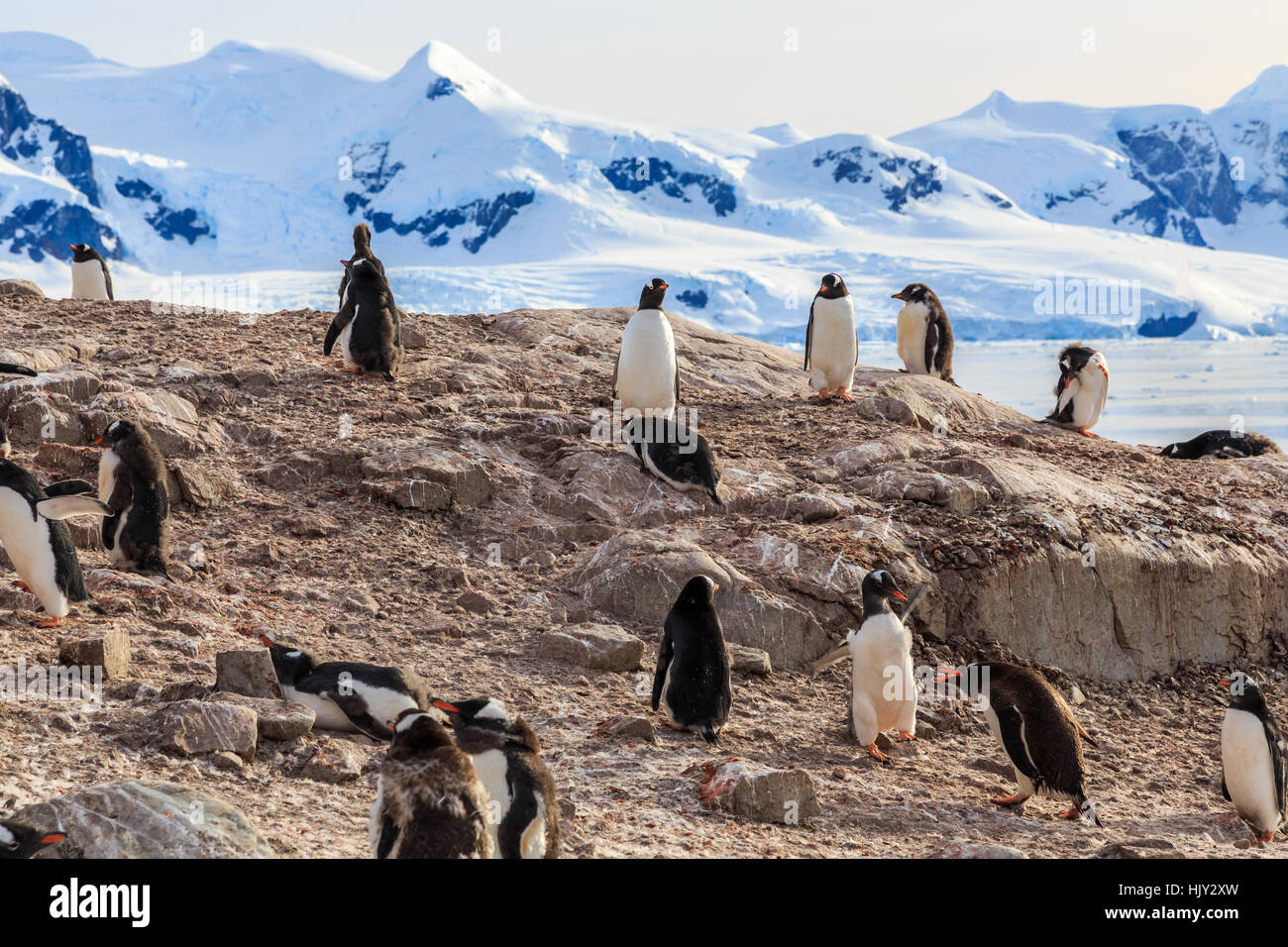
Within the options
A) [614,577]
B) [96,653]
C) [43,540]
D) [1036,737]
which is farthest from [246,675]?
[1036,737]

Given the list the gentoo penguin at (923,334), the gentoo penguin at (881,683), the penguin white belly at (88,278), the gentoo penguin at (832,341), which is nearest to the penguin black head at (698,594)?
the gentoo penguin at (881,683)

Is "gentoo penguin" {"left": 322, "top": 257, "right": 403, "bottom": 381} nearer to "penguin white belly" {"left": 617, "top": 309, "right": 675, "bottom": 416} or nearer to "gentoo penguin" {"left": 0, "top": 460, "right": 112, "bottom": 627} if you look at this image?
"penguin white belly" {"left": 617, "top": 309, "right": 675, "bottom": 416}

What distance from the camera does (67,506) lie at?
6.03m

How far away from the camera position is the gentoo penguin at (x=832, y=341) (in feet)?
36.9

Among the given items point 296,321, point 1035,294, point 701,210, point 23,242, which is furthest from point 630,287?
point 296,321

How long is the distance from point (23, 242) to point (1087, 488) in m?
130

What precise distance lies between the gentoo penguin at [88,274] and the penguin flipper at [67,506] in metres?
9.91

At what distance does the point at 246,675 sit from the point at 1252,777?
502cm

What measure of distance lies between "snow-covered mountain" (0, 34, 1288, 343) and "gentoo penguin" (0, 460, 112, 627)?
73090 mm

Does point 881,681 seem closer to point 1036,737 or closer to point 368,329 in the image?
point 1036,737

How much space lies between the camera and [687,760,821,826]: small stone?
16.2ft

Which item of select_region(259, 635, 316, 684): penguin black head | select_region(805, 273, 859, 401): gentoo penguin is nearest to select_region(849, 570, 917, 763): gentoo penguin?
select_region(259, 635, 316, 684): penguin black head

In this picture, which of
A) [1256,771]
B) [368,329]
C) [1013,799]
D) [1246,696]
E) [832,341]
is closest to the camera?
[1013,799]

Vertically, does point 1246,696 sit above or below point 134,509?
below
